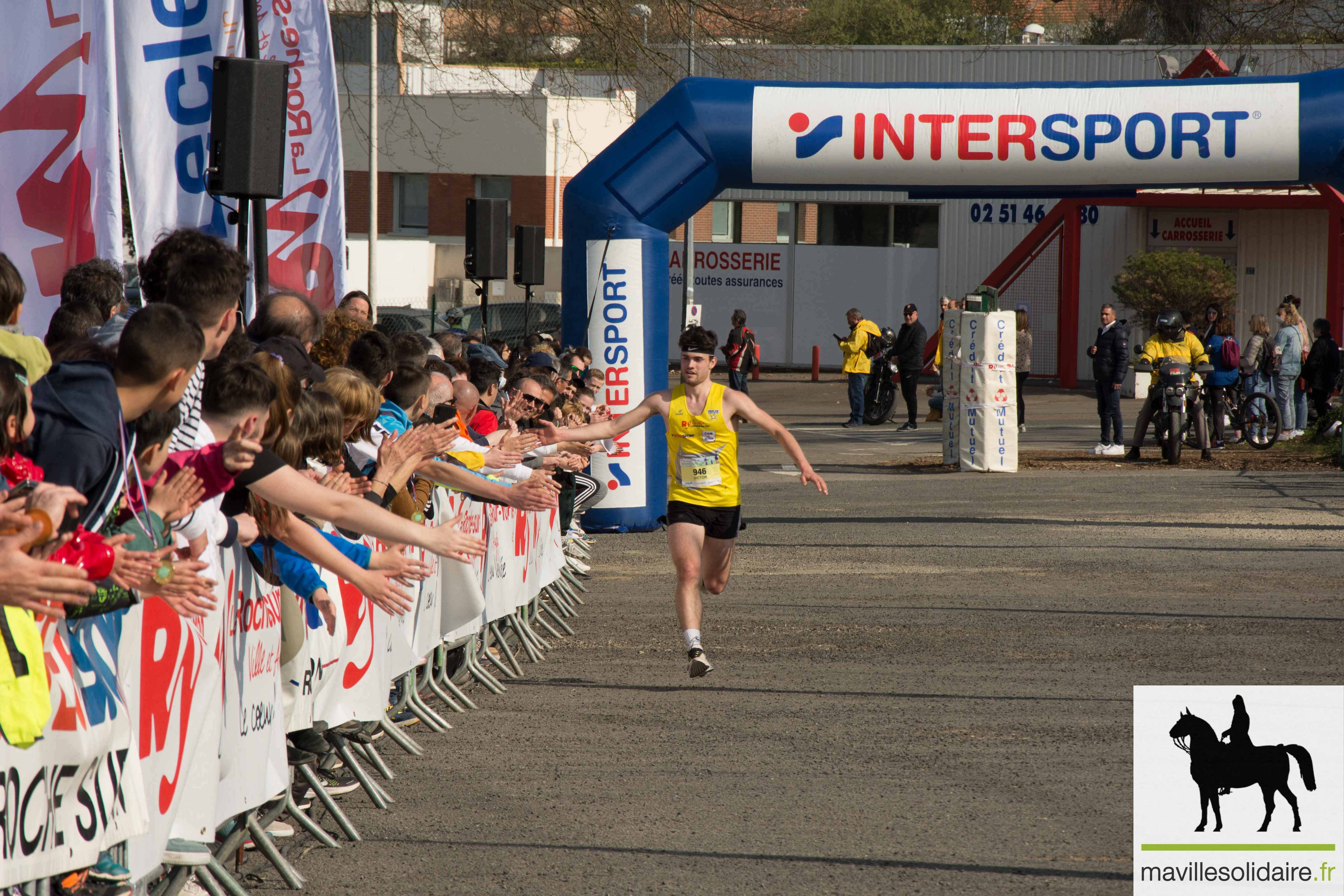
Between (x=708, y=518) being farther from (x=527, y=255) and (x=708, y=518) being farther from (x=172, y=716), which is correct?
(x=527, y=255)

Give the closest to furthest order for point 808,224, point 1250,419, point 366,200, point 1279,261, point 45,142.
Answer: point 45,142, point 1250,419, point 1279,261, point 808,224, point 366,200

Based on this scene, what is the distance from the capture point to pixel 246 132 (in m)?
8.55

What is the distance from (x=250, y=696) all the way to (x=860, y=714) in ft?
11.2

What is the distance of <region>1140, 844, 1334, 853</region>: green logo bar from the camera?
4.90m

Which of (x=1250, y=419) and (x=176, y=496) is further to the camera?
(x=1250, y=419)

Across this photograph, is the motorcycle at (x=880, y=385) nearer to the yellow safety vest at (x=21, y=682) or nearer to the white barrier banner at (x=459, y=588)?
the white barrier banner at (x=459, y=588)

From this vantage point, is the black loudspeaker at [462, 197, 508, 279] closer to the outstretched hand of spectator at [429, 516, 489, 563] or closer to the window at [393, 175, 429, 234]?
the outstretched hand of spectator at [429, 516, 489, 563]

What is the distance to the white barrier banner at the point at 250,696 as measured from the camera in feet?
14.7

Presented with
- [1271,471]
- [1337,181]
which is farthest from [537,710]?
[1271,471]

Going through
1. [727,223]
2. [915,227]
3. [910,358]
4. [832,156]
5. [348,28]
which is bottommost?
[910,358]

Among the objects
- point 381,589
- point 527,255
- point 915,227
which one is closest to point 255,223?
point 381,589

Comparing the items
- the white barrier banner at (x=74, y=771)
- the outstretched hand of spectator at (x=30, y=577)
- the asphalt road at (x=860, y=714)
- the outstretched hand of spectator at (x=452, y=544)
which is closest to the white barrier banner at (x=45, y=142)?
the asphalt road at (x=860, y=714)

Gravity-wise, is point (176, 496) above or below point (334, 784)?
above

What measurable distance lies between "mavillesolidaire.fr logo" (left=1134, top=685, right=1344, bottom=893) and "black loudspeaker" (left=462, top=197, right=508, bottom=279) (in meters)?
11.5
